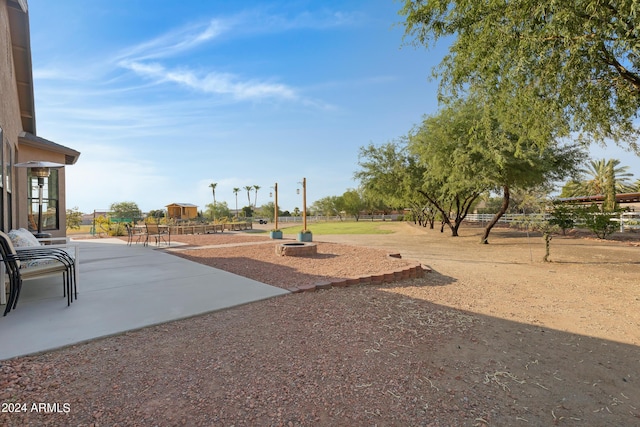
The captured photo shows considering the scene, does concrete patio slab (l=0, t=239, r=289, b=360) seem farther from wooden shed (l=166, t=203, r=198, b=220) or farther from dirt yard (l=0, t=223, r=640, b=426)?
wooden shed (l=166, t=203, r=198, b=220)

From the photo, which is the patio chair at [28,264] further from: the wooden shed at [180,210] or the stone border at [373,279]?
the wooden shed at [180,210]

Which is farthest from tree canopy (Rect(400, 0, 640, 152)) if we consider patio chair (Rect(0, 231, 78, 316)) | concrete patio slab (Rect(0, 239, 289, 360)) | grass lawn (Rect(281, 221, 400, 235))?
grass lawn (Rect(281, 221, 400, 235))

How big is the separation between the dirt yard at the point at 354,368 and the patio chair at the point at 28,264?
1.64 m

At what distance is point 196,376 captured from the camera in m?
2.56

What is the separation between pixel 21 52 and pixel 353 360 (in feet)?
36.0

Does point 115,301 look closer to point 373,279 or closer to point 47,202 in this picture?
point 373,279

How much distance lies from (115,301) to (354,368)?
358 centimetres

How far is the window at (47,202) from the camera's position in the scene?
9547 millimetres

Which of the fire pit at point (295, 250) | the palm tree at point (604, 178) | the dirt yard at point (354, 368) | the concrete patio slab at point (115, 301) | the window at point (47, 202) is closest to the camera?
the dirt yard at point (354, 368)

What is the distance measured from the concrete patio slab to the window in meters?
4.05

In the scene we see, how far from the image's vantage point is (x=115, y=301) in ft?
14.4

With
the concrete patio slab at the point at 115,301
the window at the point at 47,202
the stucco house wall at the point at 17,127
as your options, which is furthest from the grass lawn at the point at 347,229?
the concrete patio slab at the point at 115,301

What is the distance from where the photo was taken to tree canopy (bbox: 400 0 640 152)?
4.22 meters

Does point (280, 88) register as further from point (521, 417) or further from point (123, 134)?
point (521, 417)
